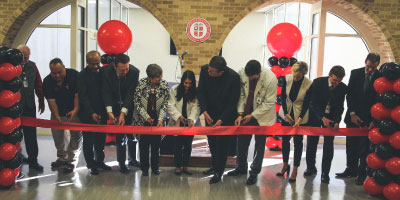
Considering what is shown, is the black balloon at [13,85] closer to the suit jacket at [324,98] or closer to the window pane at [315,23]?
the suit jacket at [324,98]

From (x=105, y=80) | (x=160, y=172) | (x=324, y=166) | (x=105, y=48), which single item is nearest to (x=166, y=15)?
(x=105, y=48)

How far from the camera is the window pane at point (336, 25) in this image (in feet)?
22.7

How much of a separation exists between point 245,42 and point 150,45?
3.09m

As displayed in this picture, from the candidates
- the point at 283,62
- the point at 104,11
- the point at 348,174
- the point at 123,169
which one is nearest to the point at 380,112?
the point at 348,174

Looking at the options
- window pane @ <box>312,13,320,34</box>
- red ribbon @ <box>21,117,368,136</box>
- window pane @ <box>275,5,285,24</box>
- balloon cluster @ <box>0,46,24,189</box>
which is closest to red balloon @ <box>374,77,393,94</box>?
red ribbon @ <box>21,117,368,136</box>

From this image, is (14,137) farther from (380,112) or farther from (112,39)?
(380,112)

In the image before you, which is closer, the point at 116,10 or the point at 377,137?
the point at 377,137

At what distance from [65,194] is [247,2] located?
4.13 meters

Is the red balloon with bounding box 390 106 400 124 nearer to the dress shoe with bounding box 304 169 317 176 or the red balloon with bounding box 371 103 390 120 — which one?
the red balloon with bounding box 371 103 390 120

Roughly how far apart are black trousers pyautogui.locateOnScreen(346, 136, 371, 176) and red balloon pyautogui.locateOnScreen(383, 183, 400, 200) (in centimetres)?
62

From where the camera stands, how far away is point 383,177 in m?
3.89

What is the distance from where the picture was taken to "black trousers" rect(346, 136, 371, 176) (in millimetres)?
4492

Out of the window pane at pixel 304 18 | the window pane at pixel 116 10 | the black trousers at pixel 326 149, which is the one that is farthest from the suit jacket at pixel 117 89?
the window pane at pixel 116 10

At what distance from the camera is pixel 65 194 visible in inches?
152
